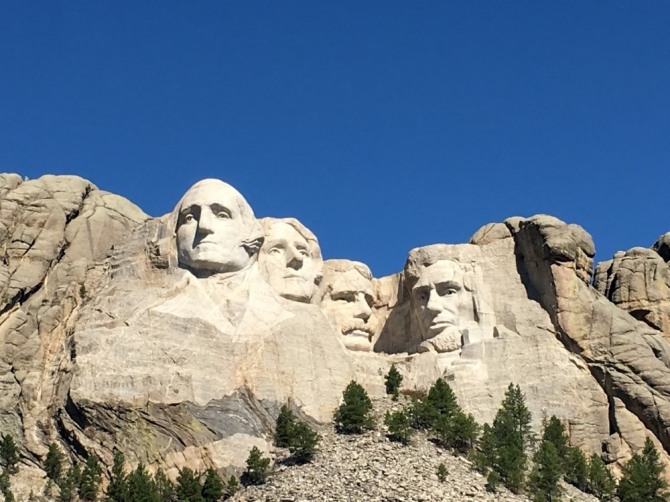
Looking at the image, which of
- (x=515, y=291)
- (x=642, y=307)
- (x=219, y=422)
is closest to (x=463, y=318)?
(x=515, y=291)

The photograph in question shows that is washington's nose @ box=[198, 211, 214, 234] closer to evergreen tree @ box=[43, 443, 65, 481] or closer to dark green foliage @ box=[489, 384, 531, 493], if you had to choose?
evergreen tree @ box=[43, 443, 65, 481]

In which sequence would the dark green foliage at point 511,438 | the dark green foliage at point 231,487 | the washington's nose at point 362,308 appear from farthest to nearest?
the washington's nose at point 362,308 < the dark green foliage at point 511,438 < the dark green foliage at point 231,487

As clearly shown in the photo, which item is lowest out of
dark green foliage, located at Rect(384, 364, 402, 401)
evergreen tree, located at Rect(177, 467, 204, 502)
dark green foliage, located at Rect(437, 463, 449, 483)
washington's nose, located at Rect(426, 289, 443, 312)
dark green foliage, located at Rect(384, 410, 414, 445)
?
evergreen tree, located at Rect(177, 467, 204, 502)

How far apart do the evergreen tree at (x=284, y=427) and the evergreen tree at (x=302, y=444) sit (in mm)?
386

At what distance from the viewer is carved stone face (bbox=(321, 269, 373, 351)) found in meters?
54.0

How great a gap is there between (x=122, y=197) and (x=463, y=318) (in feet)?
30.5

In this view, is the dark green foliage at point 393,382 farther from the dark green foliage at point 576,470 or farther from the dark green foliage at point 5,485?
the dark green foliage at point 5,485

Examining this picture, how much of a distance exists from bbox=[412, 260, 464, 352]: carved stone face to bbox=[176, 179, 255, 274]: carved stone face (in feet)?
17.0

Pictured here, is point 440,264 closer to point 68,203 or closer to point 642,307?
point 642,307

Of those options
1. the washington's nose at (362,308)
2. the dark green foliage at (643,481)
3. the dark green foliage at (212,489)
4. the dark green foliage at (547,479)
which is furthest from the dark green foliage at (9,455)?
the dark green foliage at (643,481)

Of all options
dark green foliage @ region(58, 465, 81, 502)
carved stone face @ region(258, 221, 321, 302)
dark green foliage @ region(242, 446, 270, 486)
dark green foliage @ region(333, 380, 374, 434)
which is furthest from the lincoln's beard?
dark green foliage @ region(58, 465, 81, 502)

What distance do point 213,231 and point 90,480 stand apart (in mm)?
7550

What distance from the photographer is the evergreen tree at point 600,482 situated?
158 feet

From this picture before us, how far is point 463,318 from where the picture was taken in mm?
53281
